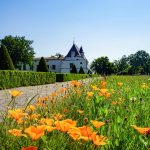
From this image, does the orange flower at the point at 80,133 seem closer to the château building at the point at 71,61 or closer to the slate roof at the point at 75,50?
the château building at the point at 71,61

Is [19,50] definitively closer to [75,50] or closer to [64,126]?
[75,50]

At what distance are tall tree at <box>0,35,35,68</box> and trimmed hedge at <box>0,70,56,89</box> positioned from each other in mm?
50471

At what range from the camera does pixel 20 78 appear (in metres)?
29.4

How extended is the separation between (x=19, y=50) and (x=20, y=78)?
62.2 m

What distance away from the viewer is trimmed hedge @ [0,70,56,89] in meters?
25.5

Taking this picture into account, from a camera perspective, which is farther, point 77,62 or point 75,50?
point 77,62

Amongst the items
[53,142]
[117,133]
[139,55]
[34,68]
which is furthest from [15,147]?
[139,55]

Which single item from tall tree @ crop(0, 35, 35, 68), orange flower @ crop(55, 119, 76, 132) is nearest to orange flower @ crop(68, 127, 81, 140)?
orange flower @ crop(55, 119, 76, 132)

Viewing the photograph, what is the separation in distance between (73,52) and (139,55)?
42.1 meters

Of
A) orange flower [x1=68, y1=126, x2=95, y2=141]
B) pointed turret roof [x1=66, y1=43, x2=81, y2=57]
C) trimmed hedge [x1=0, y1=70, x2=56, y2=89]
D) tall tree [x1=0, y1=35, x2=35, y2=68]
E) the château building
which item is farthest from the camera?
the château building

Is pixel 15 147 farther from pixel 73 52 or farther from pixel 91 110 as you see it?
pixel 73 52

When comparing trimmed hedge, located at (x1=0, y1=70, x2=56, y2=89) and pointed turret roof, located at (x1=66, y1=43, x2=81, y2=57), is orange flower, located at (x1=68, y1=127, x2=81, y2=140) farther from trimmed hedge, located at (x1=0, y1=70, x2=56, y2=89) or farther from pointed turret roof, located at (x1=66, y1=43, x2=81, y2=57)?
pointed turret roof, located at (x1=66, y1=43, x2=81, y2=57)

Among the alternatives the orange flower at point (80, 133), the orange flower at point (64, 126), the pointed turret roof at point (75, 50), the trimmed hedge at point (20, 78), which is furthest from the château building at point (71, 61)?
the orange flower at point (80, 133)

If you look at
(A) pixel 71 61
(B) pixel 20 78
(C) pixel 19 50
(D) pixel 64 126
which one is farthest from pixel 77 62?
(D) pixel 64 126
